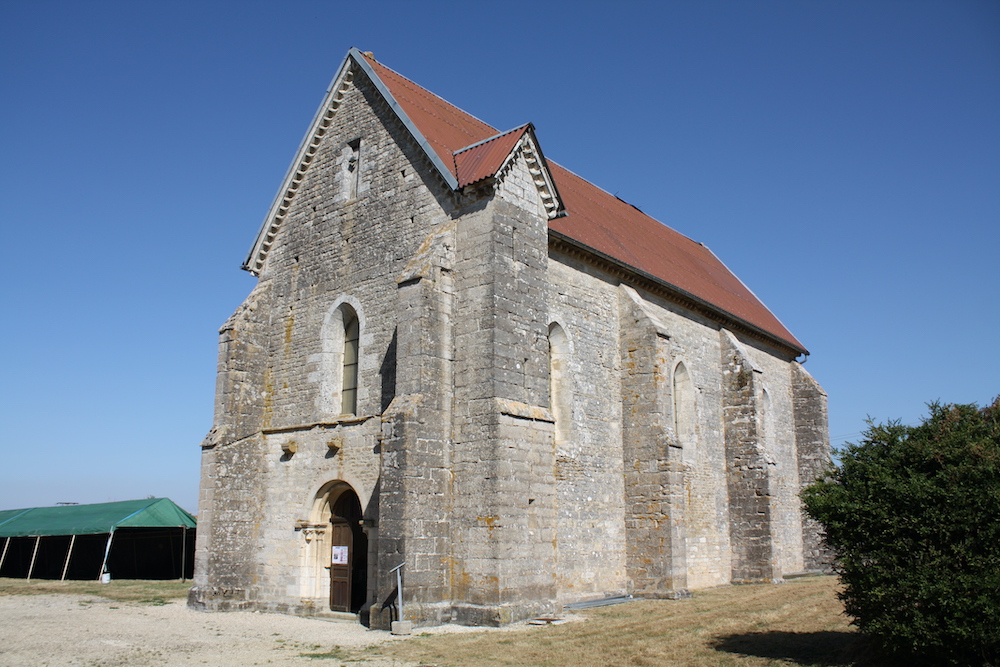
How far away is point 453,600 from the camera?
12.9m

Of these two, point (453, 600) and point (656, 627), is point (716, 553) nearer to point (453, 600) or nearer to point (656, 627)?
point (656, 627)

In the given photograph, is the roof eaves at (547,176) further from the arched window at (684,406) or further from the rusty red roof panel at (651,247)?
the arched window at (684,406)

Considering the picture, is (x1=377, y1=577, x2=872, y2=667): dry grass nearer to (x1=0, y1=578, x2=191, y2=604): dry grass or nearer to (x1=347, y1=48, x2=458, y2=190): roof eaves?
(x1=347, y1=48, x2=458, y2=190): roof eaves

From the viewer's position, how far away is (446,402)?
44.6 feet

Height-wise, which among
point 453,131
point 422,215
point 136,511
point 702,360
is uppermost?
point 453,131

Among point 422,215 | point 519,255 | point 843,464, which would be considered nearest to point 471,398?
point 519,255

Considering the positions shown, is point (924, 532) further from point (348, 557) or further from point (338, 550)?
point (338, 550)

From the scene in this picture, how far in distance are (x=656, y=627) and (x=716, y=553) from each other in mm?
8618

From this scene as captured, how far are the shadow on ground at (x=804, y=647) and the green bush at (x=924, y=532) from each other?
0.62m

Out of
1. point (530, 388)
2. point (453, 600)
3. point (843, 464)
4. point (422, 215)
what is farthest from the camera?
point (422, 215)

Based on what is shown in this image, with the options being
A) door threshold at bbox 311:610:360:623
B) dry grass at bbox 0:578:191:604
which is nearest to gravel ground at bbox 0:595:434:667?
door threshold at bbox 311:610:360:623

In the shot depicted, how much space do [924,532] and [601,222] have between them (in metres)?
14.5

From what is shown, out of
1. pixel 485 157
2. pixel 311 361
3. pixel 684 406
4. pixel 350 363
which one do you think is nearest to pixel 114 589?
pixel 311 361

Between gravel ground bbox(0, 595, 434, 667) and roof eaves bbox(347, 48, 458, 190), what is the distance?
8164 mm
